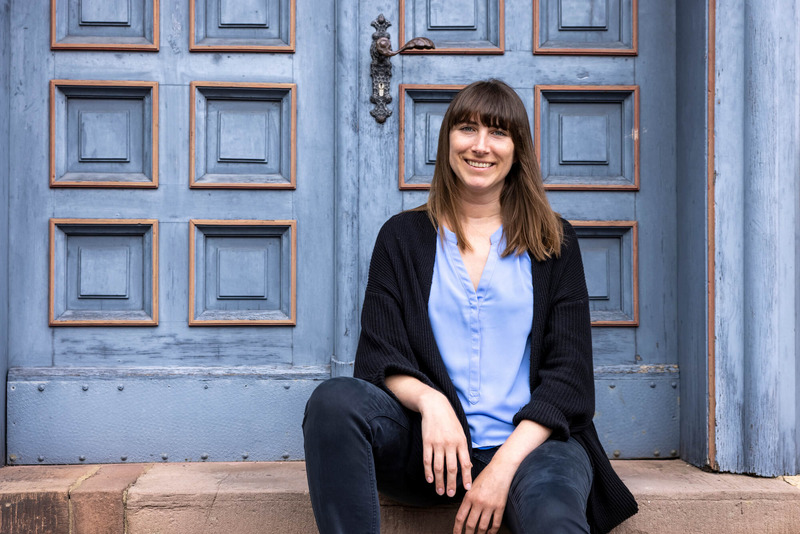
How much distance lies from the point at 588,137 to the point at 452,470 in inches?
54.3

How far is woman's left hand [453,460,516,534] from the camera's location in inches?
67.9

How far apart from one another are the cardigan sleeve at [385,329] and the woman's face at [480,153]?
0.85ft

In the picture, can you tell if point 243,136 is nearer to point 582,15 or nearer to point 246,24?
point 246,24

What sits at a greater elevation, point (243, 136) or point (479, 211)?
point (243, 136)

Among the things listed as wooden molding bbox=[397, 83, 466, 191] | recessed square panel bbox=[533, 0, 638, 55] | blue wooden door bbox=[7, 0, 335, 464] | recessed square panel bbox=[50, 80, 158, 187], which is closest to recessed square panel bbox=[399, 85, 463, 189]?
wooden molding bbox=[397, 83, 466, 191]

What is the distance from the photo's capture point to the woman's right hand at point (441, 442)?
1758 millimetres

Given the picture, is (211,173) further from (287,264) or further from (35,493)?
(35,493)

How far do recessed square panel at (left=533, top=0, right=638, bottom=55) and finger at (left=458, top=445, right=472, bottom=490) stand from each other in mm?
1501

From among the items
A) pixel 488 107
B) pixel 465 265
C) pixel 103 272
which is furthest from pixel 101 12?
pixel 465 265

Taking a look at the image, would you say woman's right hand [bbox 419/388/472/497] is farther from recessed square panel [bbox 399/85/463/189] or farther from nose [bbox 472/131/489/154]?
recessed square panel [bbox 399/85/463/189]

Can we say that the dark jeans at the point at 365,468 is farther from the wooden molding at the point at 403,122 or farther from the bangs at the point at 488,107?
the wooden molding at the point at 403,122

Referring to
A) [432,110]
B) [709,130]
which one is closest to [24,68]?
[432,110]

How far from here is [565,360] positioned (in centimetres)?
191

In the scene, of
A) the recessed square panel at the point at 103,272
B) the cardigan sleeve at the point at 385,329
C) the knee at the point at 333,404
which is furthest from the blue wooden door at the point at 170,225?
the knee at the point at 333,404
